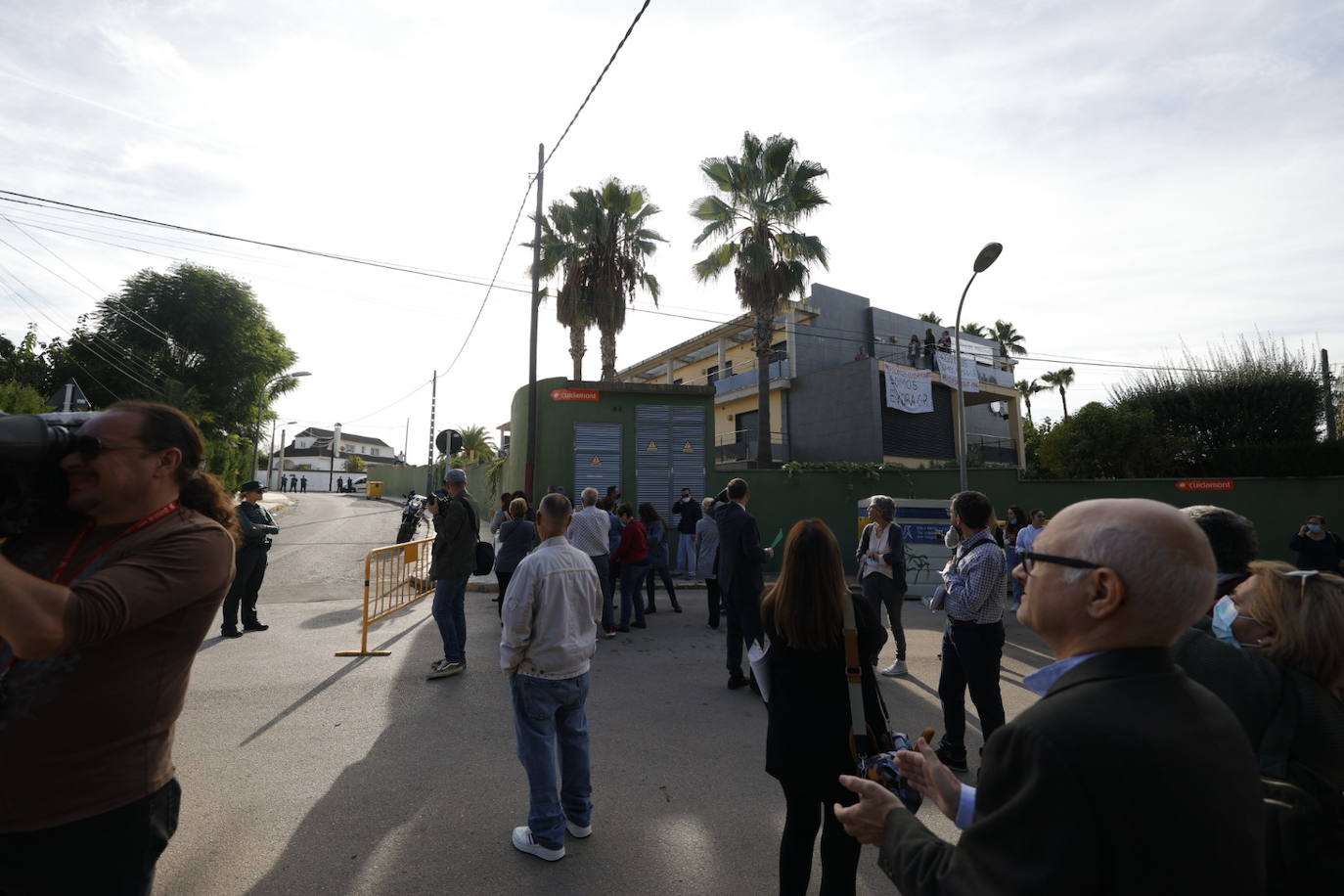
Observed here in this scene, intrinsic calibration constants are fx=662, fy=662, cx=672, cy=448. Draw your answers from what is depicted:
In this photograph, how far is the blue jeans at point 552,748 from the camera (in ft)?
11.0

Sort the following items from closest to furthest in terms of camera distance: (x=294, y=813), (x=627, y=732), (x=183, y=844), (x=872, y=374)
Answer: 1. (x=183, y=844)
2. (x=294, y=813)
3. (x=627, y=732)
4. (x=872, y=374)

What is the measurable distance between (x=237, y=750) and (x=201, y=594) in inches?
153

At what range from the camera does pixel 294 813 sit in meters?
3.79

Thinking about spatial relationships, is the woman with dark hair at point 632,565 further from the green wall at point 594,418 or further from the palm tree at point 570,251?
the palm tree at point 570,251

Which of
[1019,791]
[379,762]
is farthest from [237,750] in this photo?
[1019,791]

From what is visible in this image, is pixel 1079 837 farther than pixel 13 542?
No

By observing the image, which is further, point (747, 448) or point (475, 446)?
point (475, 446)

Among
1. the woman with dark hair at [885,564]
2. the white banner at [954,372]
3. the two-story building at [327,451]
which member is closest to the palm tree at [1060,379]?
the white banner at [954,372]

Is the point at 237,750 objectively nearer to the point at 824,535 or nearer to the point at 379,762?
the point at 379,762

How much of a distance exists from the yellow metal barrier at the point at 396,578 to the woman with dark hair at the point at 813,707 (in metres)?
6.30

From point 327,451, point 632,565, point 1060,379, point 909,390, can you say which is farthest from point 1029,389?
point 327,451

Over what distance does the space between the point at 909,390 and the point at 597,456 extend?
1538 centimetres

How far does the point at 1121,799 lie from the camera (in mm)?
1025

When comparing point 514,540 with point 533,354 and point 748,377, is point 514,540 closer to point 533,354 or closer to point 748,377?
point 533,354
